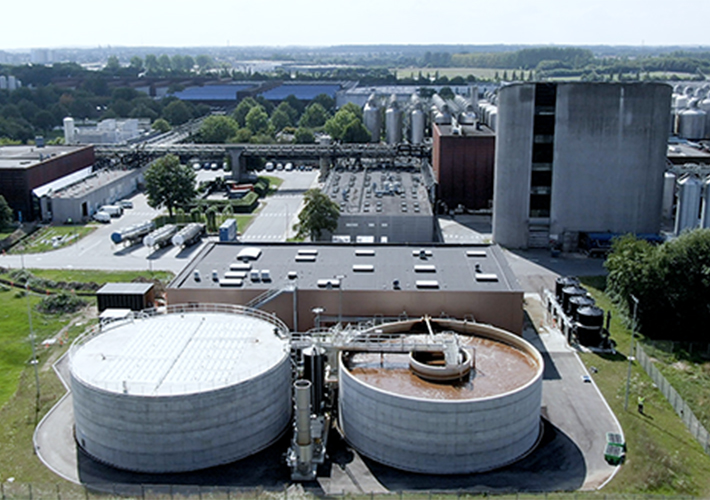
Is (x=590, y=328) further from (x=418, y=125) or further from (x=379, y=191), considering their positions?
(x=418, y=125)

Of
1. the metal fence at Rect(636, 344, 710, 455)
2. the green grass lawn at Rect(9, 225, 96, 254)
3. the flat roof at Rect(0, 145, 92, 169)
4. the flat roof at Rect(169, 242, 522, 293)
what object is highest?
the flat roof at Rect(0, 145, 92, 169)

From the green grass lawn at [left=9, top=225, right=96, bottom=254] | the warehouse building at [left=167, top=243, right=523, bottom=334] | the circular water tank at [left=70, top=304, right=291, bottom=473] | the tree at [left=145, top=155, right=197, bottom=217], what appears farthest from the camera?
the tree at [left=145, top=155, right=197, bottom=217]

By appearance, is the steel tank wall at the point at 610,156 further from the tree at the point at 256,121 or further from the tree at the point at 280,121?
the tree at the point at 280,121

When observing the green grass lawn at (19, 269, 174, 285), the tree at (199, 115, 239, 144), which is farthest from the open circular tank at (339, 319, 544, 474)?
the tree at (199, 115, 239, 144)

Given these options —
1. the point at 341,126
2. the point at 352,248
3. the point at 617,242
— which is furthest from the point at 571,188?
the point at 341,126

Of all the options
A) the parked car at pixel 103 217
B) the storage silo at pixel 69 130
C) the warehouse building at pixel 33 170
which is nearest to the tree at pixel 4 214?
the warehouse building at pixel 33 170

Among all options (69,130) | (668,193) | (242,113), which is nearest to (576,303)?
(668,193)

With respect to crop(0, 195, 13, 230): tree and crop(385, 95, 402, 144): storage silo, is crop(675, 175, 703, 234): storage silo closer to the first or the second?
crop(385, 95, 402, 144): storage silo
